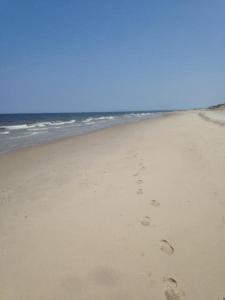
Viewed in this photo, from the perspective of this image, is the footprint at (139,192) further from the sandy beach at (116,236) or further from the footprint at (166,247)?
the footprint at (166,247)

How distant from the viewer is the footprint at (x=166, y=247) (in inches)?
108

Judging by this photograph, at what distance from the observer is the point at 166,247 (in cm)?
283

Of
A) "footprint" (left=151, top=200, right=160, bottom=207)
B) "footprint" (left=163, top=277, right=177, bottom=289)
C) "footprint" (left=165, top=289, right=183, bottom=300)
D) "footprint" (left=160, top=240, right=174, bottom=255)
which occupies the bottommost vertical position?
"footprint" (left=151, top=200, right=160, bottom=207)

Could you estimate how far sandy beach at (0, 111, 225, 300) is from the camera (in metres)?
2.28

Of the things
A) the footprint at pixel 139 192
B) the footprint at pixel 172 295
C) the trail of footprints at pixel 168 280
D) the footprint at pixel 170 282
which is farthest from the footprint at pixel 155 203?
the footprint at pixel 172 295

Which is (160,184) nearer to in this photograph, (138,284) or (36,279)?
(138,284)

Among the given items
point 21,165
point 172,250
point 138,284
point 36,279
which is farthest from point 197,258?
point 21,165

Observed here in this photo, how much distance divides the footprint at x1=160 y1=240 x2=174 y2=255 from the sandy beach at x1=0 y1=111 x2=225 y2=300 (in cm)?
1

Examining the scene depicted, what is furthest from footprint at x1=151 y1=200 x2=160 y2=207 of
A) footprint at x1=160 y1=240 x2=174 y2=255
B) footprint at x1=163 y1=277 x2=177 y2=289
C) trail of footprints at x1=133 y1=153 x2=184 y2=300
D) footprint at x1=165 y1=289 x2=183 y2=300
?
footprint at x1=165 y1=289 x2=183 y2=300

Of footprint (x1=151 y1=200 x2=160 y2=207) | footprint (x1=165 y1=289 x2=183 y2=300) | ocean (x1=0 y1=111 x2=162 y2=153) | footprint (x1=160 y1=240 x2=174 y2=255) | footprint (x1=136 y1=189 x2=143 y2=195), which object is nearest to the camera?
footprint (x1=165 y1=289 x2=183 y2=300)

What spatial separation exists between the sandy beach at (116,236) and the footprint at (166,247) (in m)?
0.01

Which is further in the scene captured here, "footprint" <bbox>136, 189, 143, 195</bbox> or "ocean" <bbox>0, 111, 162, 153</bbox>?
"ocean" <bbox>0, 111, 162, 153</bbox>

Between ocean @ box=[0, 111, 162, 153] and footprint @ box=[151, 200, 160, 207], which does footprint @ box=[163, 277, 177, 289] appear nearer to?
footprint @ box=[151, 200, 160, 207]

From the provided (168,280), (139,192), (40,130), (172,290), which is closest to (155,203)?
(139,192)
